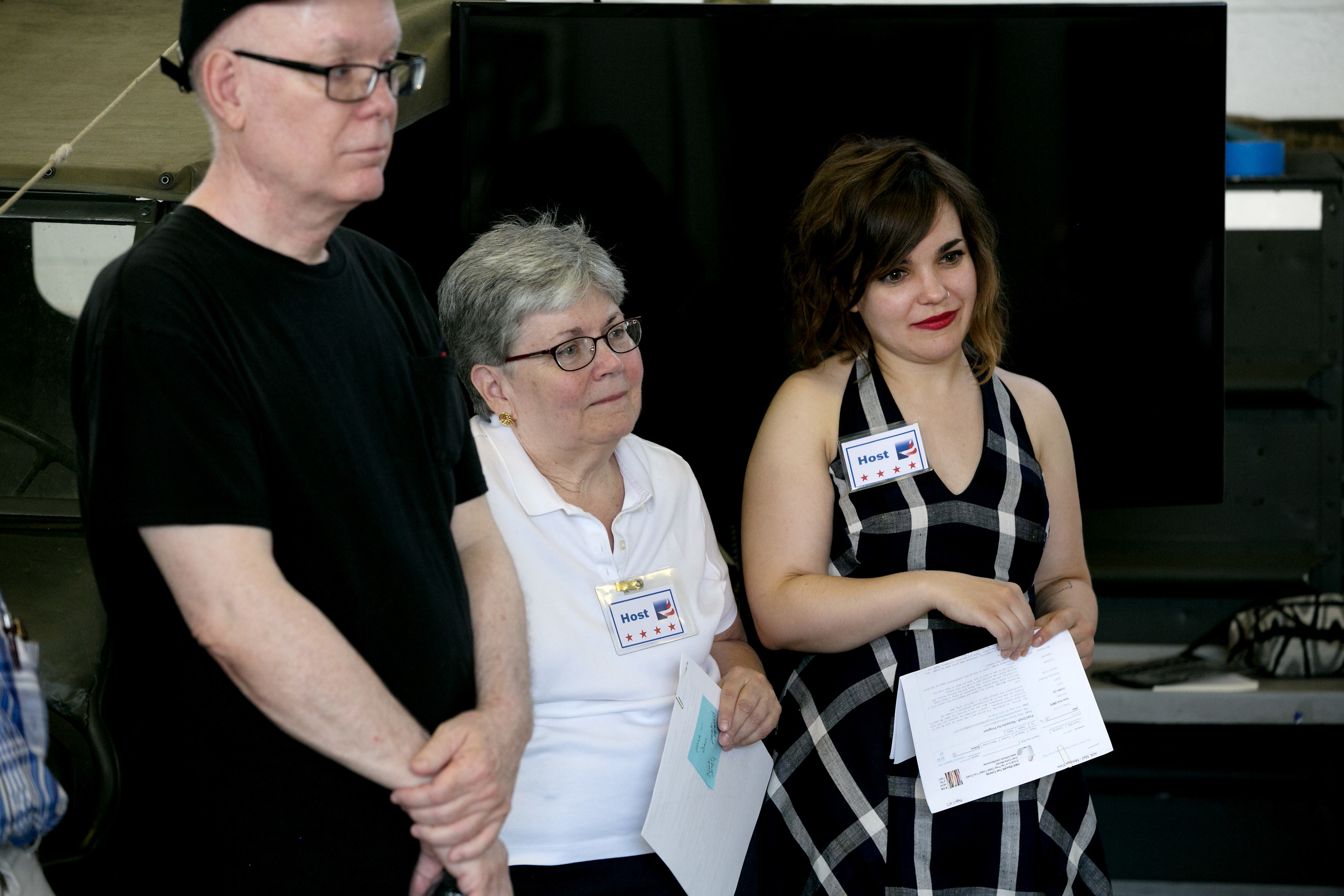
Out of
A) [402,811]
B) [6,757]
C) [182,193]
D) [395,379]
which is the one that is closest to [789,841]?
[402,811]

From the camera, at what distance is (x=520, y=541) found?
1.68 m

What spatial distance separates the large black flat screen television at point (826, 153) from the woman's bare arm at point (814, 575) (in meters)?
0.64

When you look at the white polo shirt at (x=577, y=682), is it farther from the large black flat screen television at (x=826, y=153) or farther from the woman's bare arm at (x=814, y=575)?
the large black flat screen television at (x=826, y=153)

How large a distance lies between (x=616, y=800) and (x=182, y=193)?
1.24m

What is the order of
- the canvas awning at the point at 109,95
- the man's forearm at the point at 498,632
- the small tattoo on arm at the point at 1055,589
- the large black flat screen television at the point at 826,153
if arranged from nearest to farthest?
the man's forearm at the point at 498,632 → the small tattoo on arm at the point at 1055,589 → the canvas awning at the point at 109,95 → the large black flat screen television at the point at 826,153

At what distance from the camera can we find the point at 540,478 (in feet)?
5.67

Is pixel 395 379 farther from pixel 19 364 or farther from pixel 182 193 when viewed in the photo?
pixel 19 364

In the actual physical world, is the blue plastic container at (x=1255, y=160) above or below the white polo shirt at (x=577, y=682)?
above

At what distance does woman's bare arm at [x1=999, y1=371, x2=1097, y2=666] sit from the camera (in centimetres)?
188

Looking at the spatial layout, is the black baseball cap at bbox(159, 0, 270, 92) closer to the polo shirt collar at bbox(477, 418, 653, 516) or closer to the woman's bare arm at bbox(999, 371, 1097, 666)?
the polo shirt collar at bbox(477, 418, 653, 516)

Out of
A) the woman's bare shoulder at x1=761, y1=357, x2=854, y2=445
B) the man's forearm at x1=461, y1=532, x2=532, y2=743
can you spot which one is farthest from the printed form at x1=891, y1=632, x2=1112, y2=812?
the man's forearm at x1=461, y1=532, x2=532, y2=743

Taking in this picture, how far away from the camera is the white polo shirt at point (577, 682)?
163 centimetres

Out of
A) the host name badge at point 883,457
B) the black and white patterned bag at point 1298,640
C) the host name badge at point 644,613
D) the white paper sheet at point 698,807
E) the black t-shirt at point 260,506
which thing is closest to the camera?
the black t-shirt at point 260,506

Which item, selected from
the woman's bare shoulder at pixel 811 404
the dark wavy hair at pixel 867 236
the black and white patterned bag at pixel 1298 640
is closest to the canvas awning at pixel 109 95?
the dark wavy hair at pixel 867 236
